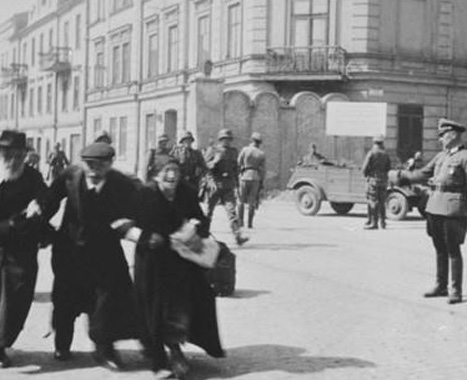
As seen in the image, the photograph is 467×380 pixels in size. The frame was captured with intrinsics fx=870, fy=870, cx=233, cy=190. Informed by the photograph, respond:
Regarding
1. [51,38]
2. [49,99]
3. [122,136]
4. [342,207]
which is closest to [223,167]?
[342,207]

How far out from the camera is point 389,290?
953 centimetres

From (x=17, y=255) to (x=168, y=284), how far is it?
118cm

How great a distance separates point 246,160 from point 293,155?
1149 centimetres

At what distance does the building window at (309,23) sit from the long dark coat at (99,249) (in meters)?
24.1

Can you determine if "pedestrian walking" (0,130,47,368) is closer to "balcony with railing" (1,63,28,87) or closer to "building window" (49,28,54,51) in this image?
"building window" (49,28,54,51)

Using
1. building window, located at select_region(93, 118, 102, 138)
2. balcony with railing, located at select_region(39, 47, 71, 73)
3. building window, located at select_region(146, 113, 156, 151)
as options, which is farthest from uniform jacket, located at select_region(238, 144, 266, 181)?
balcony with railing, located at select_region(39, 47, 71, 73)

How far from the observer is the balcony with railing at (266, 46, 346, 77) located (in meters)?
28.8

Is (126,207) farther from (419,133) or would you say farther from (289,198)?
(419,133)

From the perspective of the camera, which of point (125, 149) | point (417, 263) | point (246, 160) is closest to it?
point (417, 263)

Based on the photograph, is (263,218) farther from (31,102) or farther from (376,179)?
(31,102)

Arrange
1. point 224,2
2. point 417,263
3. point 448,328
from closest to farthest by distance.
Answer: point 448,328, point 417,263, point 224,2

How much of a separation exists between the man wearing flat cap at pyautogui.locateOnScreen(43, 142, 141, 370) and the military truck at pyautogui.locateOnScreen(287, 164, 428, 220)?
13712 mm

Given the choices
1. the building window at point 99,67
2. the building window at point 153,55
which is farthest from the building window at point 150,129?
the building window at point 99,67

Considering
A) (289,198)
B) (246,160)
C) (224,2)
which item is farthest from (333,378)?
(224,2)
